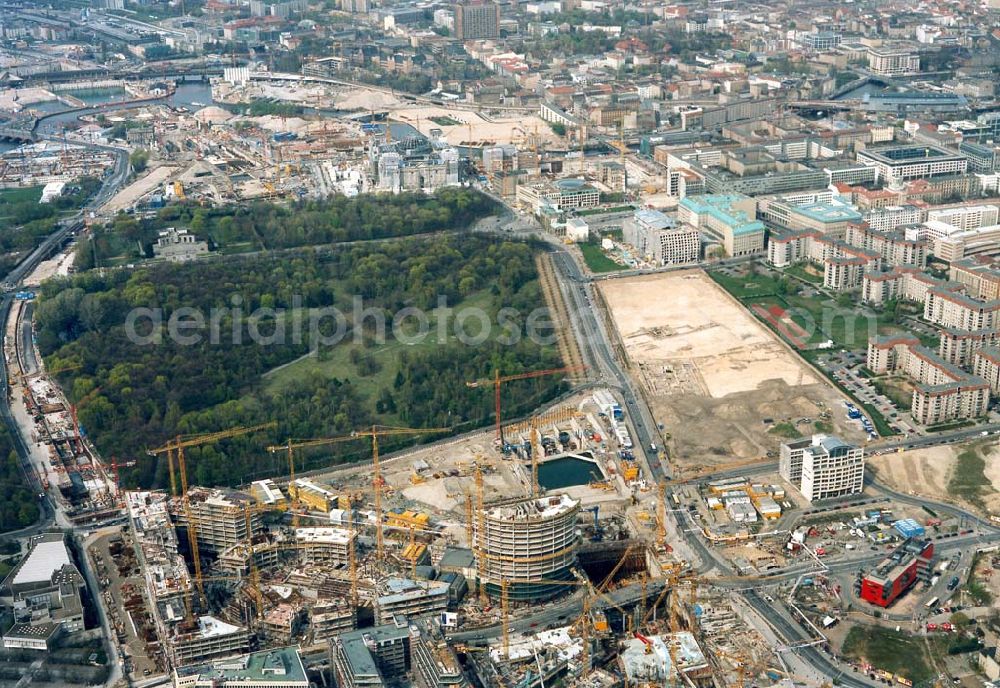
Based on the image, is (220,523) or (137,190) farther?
(137,190)

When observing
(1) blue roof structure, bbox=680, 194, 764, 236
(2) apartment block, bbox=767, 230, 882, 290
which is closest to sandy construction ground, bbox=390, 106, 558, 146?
(1) blue roof structure, bbox=680, 194, 764, 236

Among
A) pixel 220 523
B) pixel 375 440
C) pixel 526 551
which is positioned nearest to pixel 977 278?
pixel 375 440

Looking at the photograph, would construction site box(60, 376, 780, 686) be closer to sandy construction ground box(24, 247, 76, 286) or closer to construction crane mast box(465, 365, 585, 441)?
construction crane mast box(465, 365, 585, 441)

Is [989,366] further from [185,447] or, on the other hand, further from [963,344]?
[185,447]

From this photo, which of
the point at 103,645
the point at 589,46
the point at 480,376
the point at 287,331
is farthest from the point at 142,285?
the point at 589,46

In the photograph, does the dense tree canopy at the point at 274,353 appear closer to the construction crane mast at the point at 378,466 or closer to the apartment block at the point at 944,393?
the construction crane mast at the point at 378,466

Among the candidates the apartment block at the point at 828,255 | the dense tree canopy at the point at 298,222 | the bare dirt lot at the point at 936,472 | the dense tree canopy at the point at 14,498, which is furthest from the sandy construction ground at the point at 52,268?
the bare dirt lot at the point at 936,472

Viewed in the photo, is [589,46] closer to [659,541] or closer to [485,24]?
[485,24]
